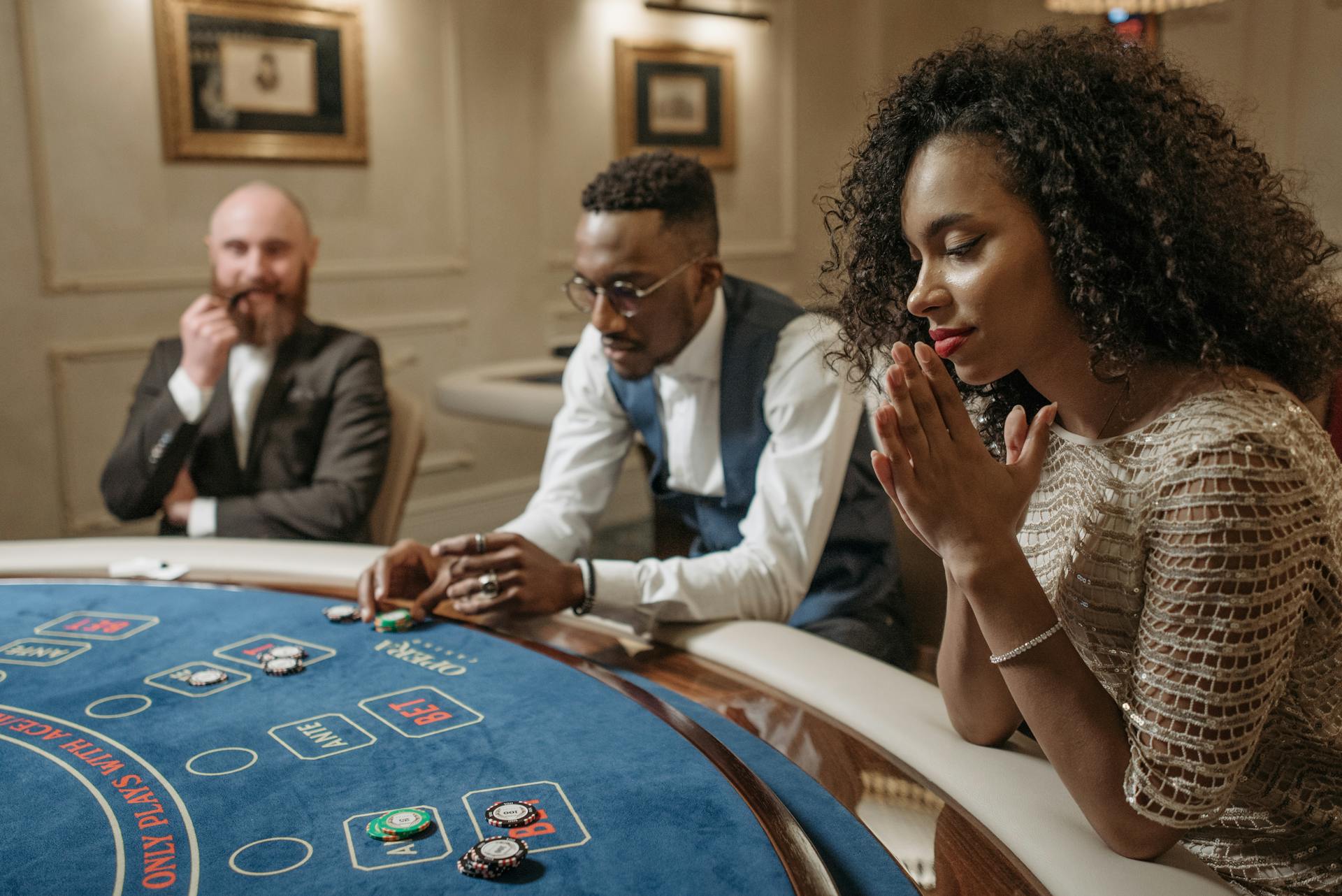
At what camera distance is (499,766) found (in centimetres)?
104

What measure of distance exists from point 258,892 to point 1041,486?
79 cm

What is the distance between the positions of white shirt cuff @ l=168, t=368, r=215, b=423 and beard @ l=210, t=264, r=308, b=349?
0.20 metres

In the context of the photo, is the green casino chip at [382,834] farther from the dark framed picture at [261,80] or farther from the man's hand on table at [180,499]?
the dark framed picture at [261,80]

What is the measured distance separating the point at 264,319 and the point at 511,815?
2282mm

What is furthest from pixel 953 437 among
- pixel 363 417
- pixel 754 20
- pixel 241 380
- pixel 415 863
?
pixel 754 20

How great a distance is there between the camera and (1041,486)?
3.82ft

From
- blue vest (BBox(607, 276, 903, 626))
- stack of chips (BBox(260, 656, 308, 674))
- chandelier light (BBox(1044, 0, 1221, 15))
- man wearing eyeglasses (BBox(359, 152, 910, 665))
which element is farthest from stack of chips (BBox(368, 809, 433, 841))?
chandelier light (BBox(1044, 0, 1221, 15))

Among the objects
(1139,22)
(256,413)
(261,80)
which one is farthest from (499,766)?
(1139,22)

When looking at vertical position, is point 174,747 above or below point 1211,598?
below

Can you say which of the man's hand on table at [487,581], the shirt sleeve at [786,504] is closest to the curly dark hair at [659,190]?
the shirt sleeve at [786,504]

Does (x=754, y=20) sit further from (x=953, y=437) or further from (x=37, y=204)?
(x=953, y=437)

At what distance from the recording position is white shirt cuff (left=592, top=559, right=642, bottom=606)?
1554 mm

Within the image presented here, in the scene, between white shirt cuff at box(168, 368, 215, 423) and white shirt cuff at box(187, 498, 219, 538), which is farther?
white shirt cuff at box(168, 368, 215, 423)

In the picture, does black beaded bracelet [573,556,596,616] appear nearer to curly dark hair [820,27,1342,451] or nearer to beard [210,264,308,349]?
curly dark hair [820,27,1342,451]
